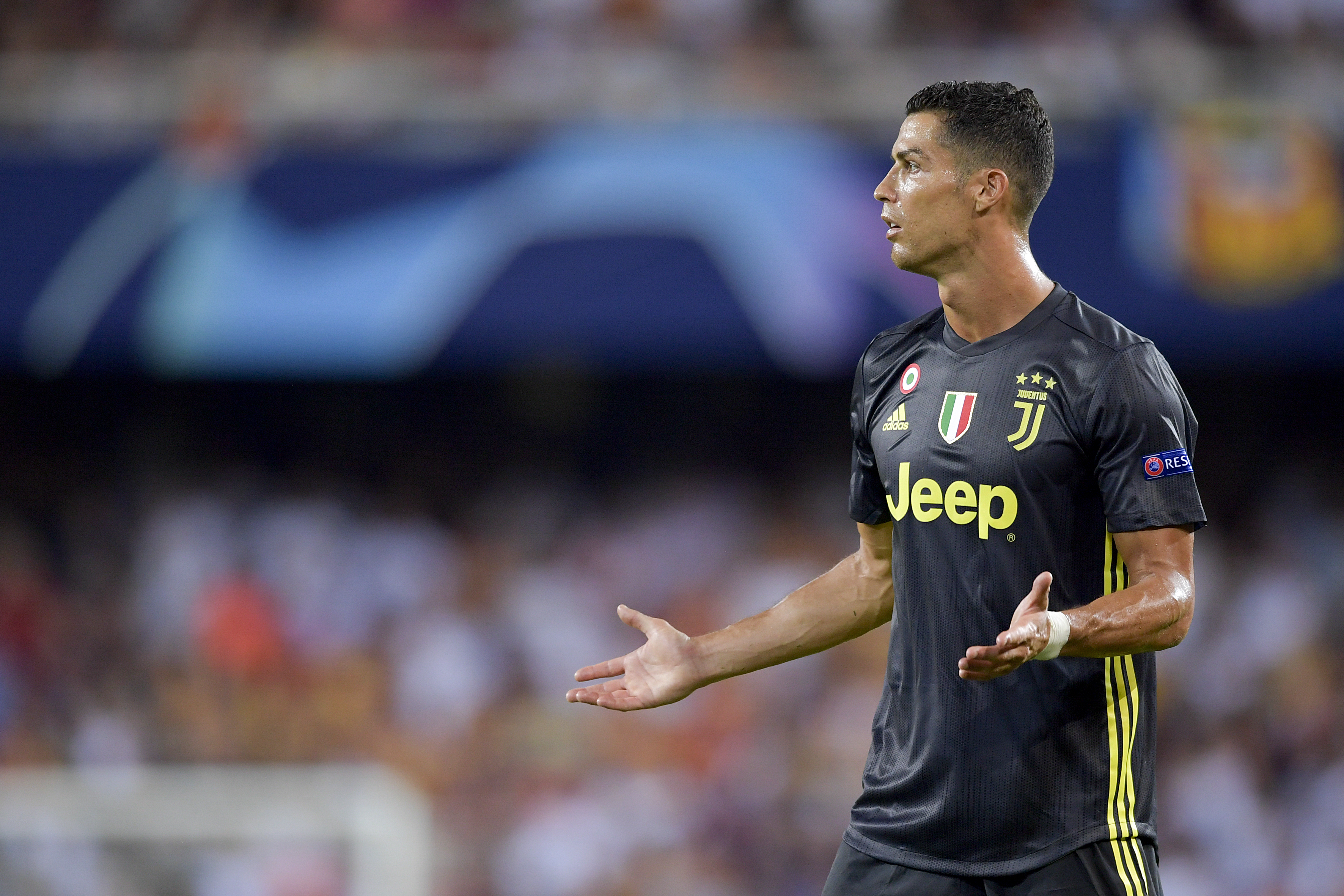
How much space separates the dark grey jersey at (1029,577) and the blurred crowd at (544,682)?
566 centimetres

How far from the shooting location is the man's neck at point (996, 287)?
315 centimetres

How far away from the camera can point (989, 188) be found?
3.14m

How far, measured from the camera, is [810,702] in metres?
9.25

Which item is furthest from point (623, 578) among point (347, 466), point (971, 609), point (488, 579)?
point (971, 609)

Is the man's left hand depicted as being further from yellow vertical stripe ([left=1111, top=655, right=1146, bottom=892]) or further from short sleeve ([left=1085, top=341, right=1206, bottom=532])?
yellow vertical stripe ([left=1111, top=655, right=1146, bottom=892])

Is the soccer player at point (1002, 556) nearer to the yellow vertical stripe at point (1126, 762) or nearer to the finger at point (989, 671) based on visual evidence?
the yellow vertical stripe at point (1126, 762)

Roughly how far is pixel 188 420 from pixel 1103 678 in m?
9.78

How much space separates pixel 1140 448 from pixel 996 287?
17.8 inches

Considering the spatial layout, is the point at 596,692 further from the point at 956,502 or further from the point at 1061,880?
the point at 1061,880

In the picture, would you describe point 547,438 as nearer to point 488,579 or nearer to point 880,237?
point 488,579

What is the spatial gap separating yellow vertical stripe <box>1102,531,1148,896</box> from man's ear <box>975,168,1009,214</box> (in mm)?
657

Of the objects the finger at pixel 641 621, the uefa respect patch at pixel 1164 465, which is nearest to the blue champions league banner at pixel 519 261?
the finger at pixel 641 621

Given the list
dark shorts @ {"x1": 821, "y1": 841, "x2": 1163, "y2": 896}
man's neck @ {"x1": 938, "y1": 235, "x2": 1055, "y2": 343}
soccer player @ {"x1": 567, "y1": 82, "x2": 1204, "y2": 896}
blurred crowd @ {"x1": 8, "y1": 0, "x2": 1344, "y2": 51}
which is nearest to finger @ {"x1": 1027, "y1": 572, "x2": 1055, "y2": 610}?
soccer player @ {"x1": 567, "y1": 82, "x2": 1204, "y2": 896}

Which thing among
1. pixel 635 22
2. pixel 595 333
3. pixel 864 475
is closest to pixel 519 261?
pixel 595 333
